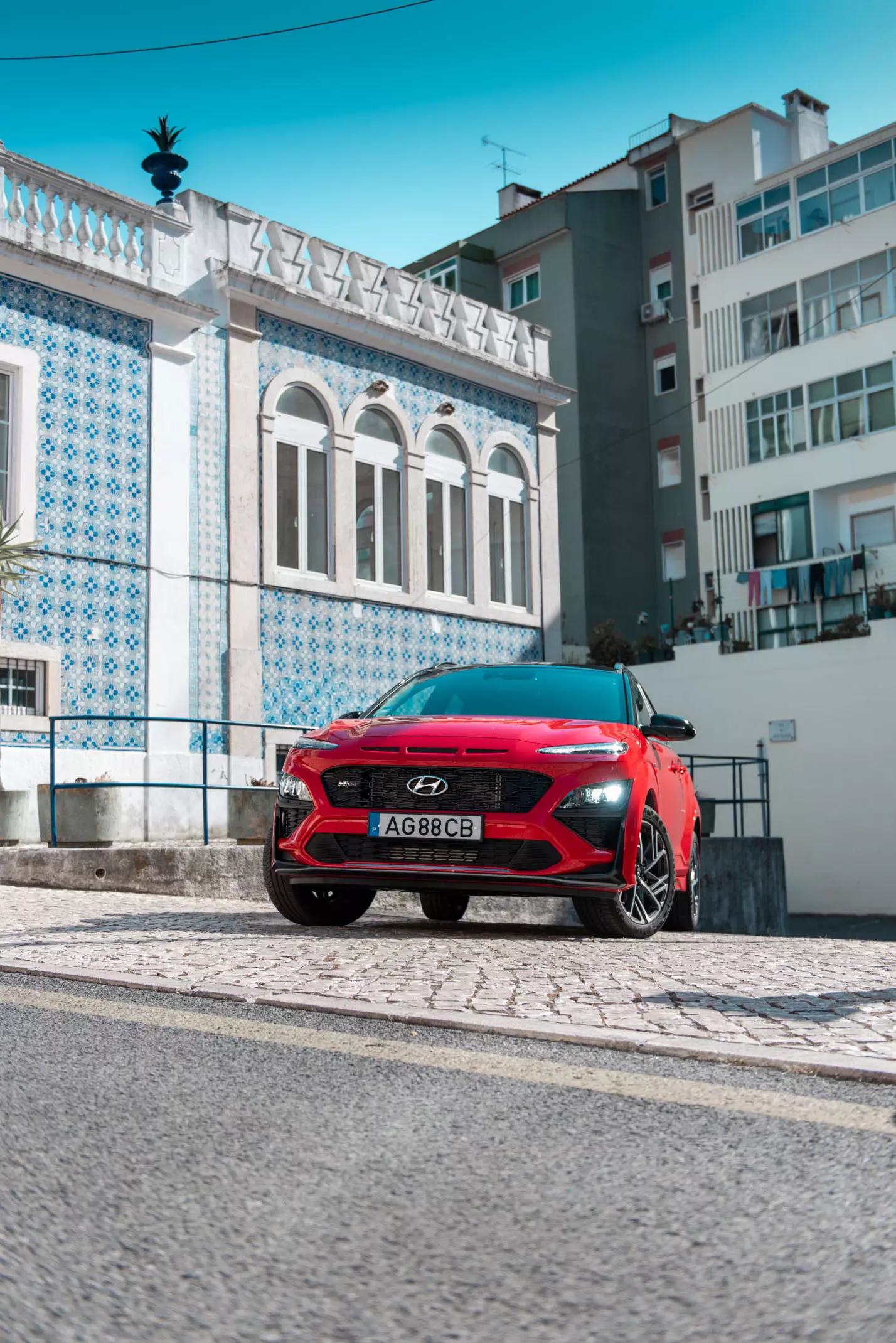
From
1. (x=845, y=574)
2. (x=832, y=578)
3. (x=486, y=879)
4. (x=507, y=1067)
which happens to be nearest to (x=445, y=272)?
(x=832, y=578)

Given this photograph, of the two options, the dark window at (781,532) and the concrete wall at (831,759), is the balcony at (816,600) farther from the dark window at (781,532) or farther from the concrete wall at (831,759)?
the dark window at (781,532)

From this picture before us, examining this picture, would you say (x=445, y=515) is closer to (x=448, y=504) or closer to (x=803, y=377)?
(x=448, y=504)

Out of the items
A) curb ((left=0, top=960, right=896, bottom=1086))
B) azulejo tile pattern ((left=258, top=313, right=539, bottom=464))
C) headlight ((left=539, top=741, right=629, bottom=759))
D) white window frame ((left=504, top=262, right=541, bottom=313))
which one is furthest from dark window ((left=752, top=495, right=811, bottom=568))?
curb ((left=0, top=960, right=896, bottom=1086))

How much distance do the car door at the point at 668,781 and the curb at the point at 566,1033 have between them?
353 cm

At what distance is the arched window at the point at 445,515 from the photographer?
23.8m

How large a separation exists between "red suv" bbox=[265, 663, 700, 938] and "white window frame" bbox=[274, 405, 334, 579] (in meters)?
12.4

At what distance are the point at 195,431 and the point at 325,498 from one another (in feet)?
8.88

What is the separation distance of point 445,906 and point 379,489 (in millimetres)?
12886

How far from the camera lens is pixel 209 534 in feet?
64.6

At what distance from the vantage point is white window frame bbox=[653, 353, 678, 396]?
150ft

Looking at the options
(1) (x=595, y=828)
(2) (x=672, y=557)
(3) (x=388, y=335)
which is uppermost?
(2) (x=672, y=557)

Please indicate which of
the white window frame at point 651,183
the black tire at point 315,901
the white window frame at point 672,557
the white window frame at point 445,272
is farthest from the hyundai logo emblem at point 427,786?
the white window frame at point 651,183

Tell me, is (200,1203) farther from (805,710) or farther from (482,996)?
(805,710)

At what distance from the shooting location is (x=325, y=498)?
2178 centimetres
